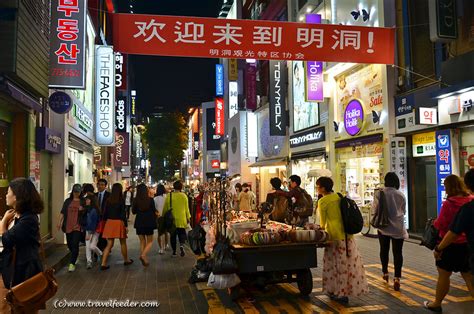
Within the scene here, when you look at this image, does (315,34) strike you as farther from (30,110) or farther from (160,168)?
(160,168)

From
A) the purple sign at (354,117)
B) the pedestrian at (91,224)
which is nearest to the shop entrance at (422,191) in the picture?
the purple sign at (354,117)

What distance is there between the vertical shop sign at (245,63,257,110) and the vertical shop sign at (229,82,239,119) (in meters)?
7.21

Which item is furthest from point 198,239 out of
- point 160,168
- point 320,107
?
point 160,168

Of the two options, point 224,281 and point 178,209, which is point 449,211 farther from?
point 178,209

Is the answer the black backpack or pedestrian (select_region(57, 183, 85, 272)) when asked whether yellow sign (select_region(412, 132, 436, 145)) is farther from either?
pedestrian (select_region(57, 183, 85, 272))

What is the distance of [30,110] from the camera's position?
33.7ft

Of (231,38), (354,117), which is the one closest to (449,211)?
(231,38)

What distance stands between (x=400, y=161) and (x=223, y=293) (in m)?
8.13

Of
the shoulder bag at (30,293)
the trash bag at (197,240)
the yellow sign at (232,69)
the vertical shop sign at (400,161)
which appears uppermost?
the yellow sign at (232,69)

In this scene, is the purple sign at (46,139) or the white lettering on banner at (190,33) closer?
the white lettering on banner at (190,33)

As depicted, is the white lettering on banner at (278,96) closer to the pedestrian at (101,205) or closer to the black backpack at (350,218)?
the pedestrian at (101,205)

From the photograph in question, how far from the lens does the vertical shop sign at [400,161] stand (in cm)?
1271

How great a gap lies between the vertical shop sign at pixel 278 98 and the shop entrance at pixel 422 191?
33.3 ft

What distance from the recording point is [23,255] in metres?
3.90
